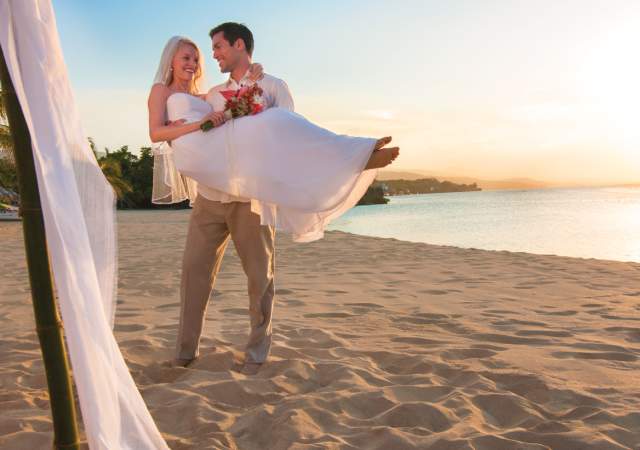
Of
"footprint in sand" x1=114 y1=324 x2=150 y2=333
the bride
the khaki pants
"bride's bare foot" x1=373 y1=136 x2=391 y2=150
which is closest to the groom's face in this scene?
the bride

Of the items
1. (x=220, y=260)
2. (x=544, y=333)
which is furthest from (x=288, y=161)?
(x=544, y=333)

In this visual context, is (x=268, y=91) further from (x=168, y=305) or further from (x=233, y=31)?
(x=168, y=305)

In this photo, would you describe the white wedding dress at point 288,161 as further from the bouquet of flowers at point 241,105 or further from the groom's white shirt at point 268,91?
the groom's white shirt at point 268,91

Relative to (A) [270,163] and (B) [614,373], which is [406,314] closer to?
(B) [614,373]

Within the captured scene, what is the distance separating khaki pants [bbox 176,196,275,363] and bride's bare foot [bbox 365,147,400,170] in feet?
3.84

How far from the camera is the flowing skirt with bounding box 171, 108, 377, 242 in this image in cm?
292

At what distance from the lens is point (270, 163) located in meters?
2.98

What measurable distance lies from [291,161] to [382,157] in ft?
1.49

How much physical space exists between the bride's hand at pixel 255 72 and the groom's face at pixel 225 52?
10 cm

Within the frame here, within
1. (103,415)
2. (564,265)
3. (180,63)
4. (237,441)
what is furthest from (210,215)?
(564,265)

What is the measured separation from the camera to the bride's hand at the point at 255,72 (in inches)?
142

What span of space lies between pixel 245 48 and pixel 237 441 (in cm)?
227

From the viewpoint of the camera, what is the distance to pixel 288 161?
2941 mm

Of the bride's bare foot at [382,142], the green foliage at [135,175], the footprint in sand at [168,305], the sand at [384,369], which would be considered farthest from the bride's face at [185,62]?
the green foliage at [135,175]
